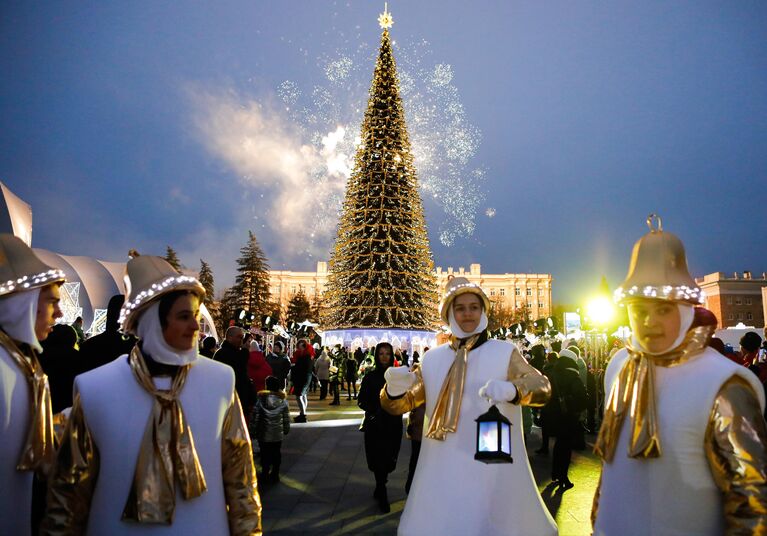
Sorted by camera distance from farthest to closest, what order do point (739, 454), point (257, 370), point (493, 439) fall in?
1. point (257, 370)
2. point (493, 439)
3. point (739, 454)

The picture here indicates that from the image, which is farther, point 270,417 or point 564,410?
point 564,410

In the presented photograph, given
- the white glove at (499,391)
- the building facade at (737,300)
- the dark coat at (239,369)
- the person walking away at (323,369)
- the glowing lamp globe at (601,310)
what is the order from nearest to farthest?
the white glove at (499,391) → the dark coat at (239,369) → the glowing lamp globe at (601,310) → the person walking away at (323,369) → the building facade at (737,300)

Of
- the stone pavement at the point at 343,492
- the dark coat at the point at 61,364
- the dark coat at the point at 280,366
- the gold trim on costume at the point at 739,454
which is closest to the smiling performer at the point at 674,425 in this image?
the gold trim on costume at the point at 739,454

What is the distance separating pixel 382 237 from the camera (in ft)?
99.2

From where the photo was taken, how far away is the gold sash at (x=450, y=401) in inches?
147

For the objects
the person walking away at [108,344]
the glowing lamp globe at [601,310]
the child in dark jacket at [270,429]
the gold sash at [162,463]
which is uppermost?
the glowing lamp globe at [601,310]

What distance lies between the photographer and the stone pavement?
19.7 feet

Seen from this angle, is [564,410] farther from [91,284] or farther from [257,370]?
[91,284]

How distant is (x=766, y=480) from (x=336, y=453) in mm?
8746

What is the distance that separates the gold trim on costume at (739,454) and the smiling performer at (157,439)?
1960 mm

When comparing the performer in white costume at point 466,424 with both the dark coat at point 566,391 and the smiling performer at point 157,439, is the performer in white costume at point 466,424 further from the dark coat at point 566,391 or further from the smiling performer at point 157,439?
the dark coat at point 566,391

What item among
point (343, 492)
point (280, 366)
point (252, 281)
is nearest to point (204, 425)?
point (343, 492)

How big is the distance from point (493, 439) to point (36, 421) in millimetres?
2346

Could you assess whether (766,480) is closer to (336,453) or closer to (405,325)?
(336,453)
